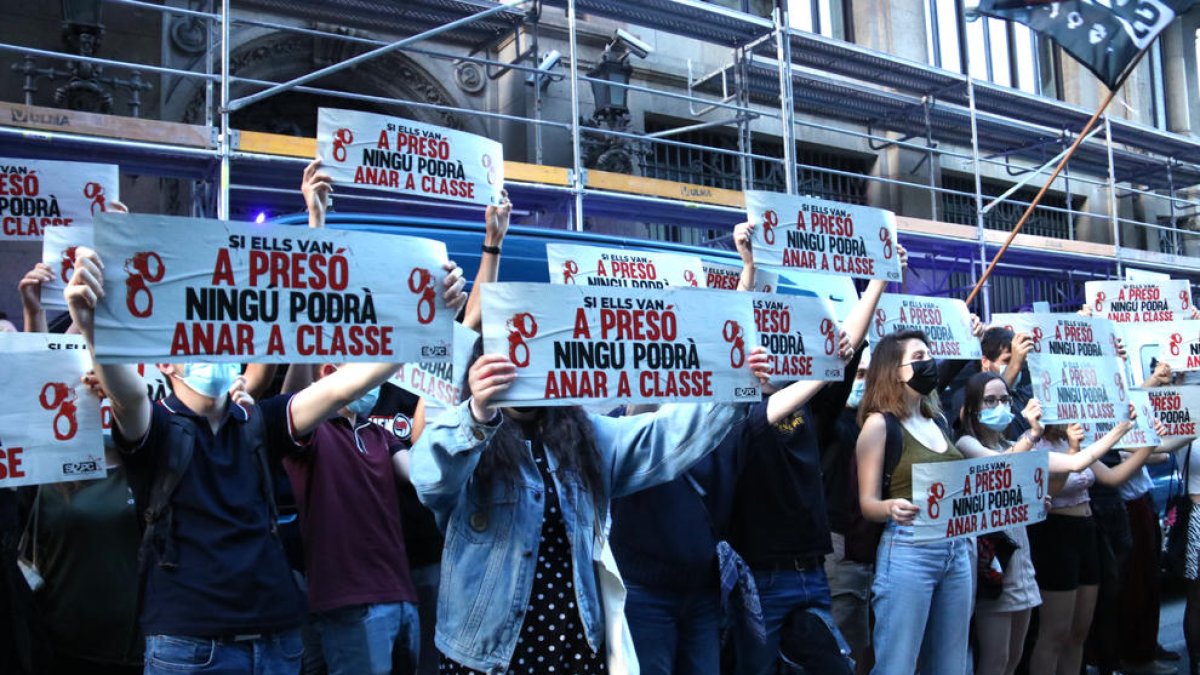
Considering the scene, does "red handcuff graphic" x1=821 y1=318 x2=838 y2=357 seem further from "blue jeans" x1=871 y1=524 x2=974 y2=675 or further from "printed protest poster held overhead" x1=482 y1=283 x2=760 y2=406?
"blue jeans" x1=871 y1=524 x2=974 y2=675

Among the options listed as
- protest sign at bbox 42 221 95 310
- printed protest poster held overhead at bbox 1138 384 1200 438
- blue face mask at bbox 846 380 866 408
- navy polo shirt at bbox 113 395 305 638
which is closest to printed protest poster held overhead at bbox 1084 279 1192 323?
printed protest poster held overhead at bbox 1138 384 1200 438

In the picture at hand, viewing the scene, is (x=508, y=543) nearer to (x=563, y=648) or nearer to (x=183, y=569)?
(x=563, y=648)

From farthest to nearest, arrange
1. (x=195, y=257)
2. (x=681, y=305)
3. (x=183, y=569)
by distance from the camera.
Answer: (x=681, y=305) < (x=183, y=569) < (x=195, y=257)

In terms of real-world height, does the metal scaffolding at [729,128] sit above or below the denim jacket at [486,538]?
above

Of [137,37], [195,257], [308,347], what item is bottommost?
[308,347]

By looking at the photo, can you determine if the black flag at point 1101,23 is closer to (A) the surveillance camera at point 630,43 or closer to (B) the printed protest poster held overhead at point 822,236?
(B) the printed protest poster held overhead at point 822,236

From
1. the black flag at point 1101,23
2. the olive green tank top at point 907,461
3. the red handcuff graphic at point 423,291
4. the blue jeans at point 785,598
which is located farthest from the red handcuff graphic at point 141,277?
the black flag at point 1101,23

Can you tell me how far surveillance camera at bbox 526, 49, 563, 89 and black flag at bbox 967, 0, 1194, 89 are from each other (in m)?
4.16

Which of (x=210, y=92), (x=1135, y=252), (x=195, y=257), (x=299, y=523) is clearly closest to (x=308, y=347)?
(x=195, y=257)

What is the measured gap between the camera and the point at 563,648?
10.1 feet

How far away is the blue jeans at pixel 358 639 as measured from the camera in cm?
386

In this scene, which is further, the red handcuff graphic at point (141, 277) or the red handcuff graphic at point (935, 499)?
the red handcuff graphic at point (935, 499)

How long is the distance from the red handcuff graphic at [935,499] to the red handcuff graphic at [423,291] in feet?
7.89

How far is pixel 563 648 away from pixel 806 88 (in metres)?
11.4
